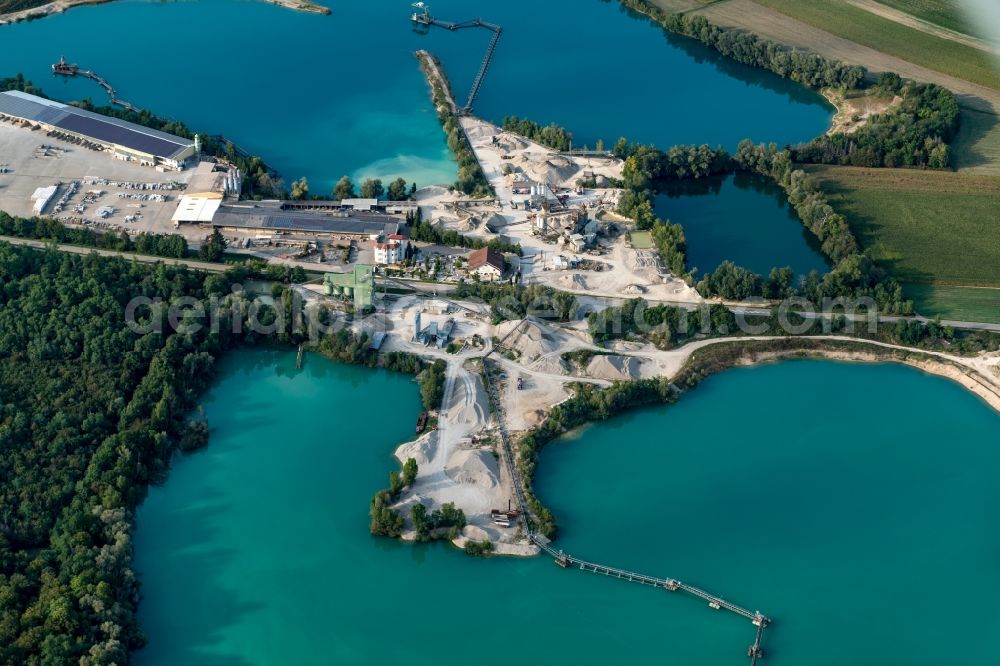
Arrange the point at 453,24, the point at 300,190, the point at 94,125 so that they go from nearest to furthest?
the point at 300,190
the point at 94,125
the point at 453,24

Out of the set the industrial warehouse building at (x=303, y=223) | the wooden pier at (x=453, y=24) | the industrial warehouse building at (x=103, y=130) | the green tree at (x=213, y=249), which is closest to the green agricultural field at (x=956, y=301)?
the industrial warehouse building at (x=303, y=223)

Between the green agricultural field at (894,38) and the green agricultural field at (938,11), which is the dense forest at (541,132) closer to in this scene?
the green agricultural field at (894,38)

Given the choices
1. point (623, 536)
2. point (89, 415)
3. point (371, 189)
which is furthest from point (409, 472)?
point (371, 189)

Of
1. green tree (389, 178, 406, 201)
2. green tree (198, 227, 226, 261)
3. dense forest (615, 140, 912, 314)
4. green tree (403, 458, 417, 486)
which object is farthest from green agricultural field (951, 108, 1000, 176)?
green tree (198, 227, 226, 261)

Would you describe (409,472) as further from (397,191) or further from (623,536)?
(397,191)

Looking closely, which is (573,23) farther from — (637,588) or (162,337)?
(637,588)

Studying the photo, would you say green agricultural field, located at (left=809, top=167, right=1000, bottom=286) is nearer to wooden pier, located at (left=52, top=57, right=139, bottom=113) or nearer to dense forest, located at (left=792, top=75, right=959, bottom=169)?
dense forest, located at (left=792, top=75, right=959, bottom=169)
